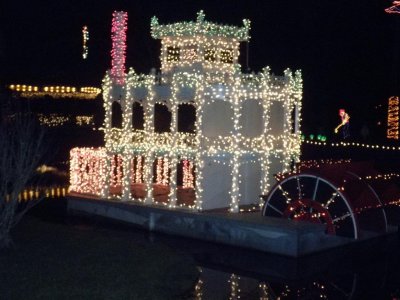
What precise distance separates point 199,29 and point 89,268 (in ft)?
28.0

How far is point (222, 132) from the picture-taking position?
18922 millimetres

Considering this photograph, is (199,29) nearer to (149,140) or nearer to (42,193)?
(149,140)

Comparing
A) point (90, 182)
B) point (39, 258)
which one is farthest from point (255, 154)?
point (39, 258)

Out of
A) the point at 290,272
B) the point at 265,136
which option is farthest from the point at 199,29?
the point at 290,272

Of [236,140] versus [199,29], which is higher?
[199,29]

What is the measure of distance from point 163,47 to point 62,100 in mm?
33713

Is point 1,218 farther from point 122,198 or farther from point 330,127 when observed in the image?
point 330,127

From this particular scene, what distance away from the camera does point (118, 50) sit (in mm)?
20594

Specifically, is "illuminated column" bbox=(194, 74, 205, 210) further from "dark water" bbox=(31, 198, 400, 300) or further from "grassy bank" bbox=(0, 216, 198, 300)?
"grassy bank" bbox=(0, 216, 198, 300)

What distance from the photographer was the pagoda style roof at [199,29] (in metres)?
18.7

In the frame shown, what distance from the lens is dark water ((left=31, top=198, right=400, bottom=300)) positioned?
12901 millimetres

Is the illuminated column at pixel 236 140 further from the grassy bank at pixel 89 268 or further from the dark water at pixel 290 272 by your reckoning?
the grassy bank at pixel 89 268

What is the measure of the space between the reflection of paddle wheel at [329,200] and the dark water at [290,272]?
0.68 m

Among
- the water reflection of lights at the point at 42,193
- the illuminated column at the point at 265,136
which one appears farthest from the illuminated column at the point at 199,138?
the water reflection of lights at the point at 42,193
